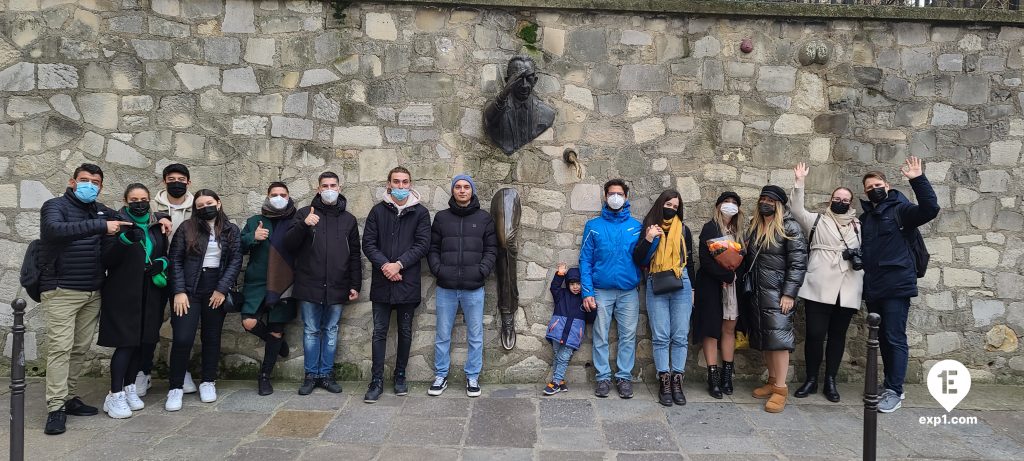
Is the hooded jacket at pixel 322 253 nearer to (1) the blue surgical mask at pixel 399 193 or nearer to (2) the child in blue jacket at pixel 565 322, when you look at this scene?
(1) the blue surgical mask at pixel 399 193

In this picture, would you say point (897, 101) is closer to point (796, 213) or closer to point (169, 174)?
point (796, 213)

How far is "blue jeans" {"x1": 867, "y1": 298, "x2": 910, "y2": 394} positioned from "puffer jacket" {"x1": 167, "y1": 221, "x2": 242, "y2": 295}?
4935mm

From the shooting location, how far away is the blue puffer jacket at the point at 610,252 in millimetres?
4672

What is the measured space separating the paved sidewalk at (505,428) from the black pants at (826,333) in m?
0.28

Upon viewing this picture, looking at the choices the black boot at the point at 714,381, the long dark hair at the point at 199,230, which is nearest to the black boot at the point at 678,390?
the black boot at the point at 714,381

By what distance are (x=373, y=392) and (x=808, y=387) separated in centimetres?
348

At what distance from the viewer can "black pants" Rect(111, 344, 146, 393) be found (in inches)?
164

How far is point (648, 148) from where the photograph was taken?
16.7 feet

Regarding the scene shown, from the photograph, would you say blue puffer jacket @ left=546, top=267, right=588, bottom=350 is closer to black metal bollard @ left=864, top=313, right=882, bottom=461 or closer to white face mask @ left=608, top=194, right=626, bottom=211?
white face mask @ left=608, top=194, right=626, bottom=211

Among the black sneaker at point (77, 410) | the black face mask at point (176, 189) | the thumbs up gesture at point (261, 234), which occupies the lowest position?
the black sneaker at point (77, 410)

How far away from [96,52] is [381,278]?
9.96 feet

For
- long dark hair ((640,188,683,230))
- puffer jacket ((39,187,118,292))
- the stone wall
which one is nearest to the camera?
puffer jacket ((39,187,118,292))

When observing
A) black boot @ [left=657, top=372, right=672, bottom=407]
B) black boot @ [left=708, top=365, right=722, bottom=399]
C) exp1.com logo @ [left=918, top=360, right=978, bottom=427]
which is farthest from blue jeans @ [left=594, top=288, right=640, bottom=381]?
exp1.com logo @ [left=918, top=360, right=978, bottom=427]

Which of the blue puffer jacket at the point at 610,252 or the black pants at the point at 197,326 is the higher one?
the blue puffer jacket at the point at 610,252
